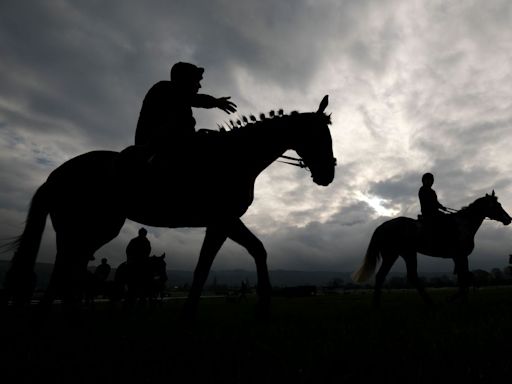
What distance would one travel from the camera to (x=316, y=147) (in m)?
6.07

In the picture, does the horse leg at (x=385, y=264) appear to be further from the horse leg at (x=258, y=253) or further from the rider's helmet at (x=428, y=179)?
the horse leg at (x=258, y=253)

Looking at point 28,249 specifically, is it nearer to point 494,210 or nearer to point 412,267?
point 412,267

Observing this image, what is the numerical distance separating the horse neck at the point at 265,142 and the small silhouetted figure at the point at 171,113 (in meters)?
0.91

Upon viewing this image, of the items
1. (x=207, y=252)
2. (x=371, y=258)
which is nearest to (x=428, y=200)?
(x=371, y=258)

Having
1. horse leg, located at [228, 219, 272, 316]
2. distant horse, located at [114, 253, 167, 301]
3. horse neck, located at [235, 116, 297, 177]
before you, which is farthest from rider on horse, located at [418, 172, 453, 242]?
distant horse, located at [114, 253, 167, 301]

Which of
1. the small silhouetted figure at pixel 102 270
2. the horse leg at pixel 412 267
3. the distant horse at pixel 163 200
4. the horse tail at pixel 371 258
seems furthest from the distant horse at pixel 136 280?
the horse leg at pixel 412 267

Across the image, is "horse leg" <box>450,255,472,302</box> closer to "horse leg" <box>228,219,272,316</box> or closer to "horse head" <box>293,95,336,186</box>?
"horse head" <box>293,95,336,186</box>

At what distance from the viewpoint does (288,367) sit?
2.30m

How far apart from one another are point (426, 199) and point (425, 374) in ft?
32.5

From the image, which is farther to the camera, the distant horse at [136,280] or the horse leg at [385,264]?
the distant horse at [136,280]

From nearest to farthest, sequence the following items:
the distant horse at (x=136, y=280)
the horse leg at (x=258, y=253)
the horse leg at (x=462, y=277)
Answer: the horse leg at (x=258, y=253)
the horse leg at (x=462, y=277)
the distant horse at (x=136, y=280)

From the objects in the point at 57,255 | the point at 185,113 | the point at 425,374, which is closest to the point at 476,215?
the point at 185,113

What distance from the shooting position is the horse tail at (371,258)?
11484 mm

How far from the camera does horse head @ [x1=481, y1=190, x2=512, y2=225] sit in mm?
12172
